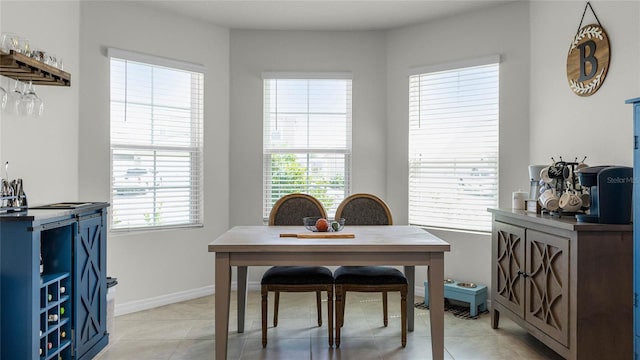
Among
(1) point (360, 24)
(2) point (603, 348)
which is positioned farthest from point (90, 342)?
(1) point (360, 24)

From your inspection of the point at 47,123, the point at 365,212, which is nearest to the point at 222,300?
the point at 365,212

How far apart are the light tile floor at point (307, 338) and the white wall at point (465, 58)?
0.62m

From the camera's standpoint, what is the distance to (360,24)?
14.3 feet

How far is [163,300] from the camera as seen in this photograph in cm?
402

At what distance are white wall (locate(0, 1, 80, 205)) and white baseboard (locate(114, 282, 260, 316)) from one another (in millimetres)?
1032

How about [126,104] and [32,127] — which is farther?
[126,104]

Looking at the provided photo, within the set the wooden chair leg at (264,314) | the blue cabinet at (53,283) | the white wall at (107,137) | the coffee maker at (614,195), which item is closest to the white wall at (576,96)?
the coffee maker at (614,195)

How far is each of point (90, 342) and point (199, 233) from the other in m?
1.60

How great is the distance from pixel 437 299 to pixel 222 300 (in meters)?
1.26

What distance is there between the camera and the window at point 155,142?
3760 millimetres

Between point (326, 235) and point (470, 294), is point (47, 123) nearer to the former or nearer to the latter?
point (326, 235)

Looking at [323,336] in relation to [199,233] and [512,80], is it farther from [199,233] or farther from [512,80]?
[512,80]

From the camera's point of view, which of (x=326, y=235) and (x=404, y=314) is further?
(x=404, y=314)

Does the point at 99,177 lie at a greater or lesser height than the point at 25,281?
greater
